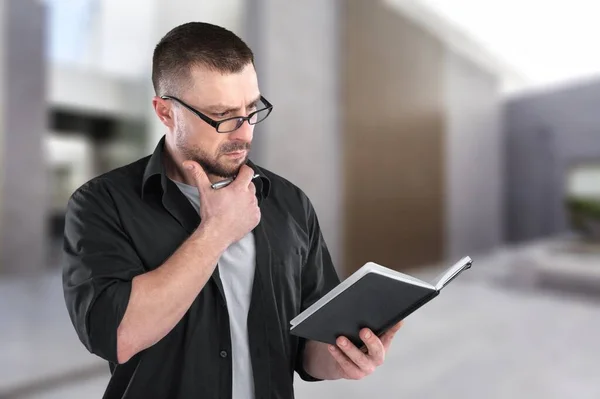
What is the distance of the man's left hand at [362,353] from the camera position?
2.44 ft

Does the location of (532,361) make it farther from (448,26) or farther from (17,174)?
(17,174)

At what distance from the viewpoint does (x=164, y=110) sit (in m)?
0.66

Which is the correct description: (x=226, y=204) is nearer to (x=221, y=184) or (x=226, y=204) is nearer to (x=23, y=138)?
(x=221, y=184)

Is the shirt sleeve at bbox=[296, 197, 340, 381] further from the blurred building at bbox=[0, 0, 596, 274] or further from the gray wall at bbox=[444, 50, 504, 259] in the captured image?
the gray wall at bbox=[444, 50, 504, 259]

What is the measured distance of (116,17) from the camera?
508 cm

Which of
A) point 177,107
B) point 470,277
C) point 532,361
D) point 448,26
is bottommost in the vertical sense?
point 470,277

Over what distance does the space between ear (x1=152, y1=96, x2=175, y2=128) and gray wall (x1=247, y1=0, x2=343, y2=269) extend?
98 centimetres

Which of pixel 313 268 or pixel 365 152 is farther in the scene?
pixel 365 152

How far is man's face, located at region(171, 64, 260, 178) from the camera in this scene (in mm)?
626

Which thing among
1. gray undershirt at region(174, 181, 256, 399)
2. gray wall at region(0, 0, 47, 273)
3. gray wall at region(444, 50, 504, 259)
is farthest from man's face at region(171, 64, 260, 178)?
gray wall at region(0, 0, 47, 273)

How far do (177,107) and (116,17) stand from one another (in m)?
5.05

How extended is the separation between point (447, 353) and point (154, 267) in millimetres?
2998

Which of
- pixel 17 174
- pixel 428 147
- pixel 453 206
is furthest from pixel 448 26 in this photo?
pixel 17 174

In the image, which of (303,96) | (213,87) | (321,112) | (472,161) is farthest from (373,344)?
(472,161)
